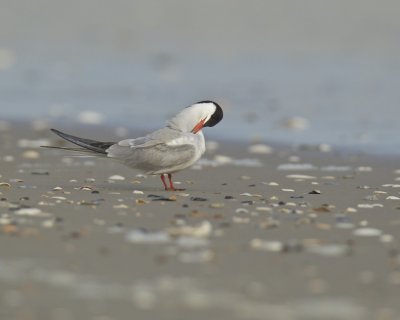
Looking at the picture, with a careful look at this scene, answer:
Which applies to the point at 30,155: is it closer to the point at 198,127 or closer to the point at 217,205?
the point at 198,127

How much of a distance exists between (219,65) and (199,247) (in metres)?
17.0

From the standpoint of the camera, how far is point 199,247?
5.72m

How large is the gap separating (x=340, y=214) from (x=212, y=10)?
25.6 metres

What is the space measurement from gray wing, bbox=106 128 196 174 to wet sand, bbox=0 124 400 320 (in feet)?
0.75

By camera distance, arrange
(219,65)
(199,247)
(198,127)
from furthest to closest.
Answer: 1. (219,65)
2. (198,127)
3. (199,247)

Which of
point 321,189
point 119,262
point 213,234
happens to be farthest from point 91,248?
point 321,189

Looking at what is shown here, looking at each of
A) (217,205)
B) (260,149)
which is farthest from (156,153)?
(260,149)

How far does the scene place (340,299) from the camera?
4754mm

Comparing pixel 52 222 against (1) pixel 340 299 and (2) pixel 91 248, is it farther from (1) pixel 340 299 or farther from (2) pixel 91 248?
(1) pixel 340 299

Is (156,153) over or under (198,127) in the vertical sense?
under

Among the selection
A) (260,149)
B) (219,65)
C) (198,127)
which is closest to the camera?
(198,127)

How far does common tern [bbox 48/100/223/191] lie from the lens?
27.2ft

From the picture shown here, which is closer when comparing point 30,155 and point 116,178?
point 116,178

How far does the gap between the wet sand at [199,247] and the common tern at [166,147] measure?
231 mm
